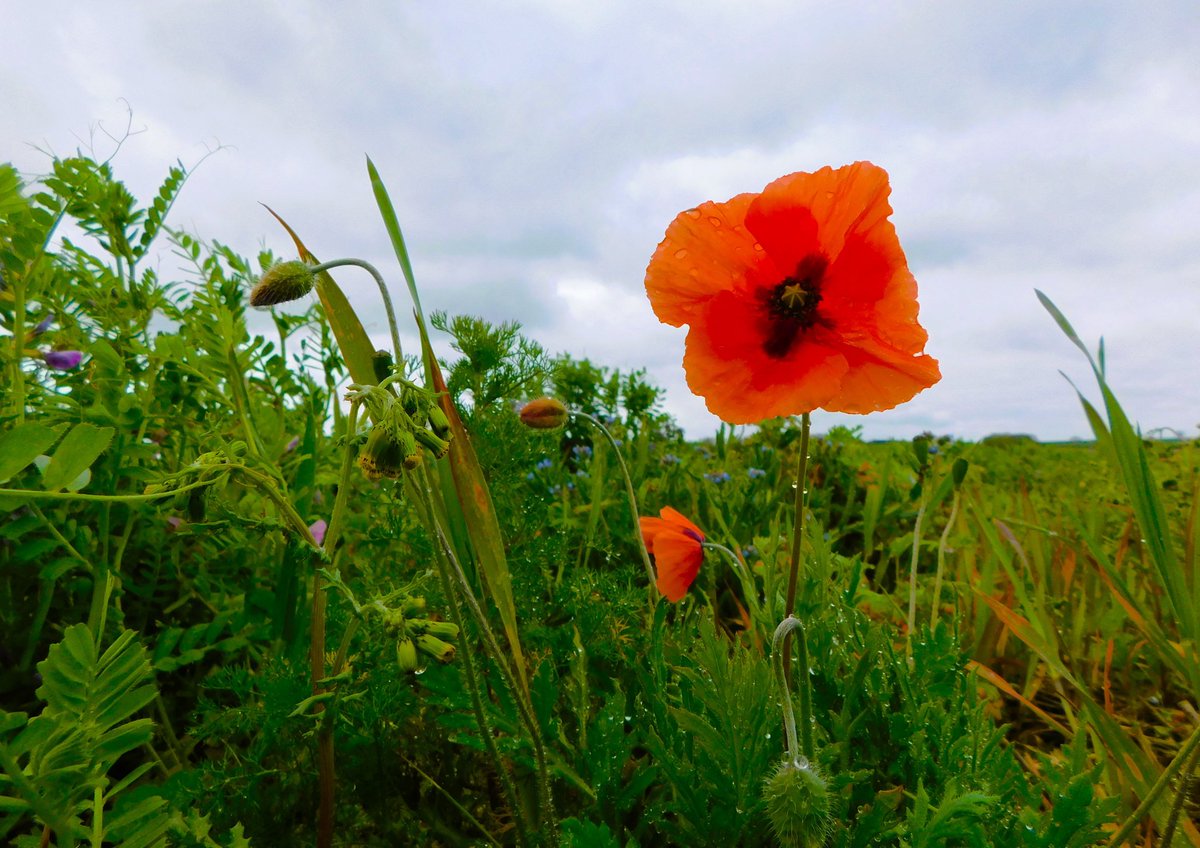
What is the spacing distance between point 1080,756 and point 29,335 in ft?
7.00

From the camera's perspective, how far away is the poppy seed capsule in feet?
4.76

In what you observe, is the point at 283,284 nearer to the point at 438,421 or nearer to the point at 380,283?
the point at 380,283

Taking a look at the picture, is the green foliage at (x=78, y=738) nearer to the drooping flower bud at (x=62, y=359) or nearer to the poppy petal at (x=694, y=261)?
the poppy petal at (x=694, y=261)

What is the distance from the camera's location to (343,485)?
3.56 ft

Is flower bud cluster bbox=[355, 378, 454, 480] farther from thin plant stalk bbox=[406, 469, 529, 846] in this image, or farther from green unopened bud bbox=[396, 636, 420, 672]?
green unopened bud bbox=[396, 636, 420, 672]

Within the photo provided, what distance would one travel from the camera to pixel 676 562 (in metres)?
1.35

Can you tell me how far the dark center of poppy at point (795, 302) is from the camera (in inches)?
47.9

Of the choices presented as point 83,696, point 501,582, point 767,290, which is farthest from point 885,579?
point 83,696

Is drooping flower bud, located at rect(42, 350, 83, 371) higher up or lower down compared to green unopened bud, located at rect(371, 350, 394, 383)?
higher up

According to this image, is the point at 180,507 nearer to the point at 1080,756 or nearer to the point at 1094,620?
the point at 1080,756

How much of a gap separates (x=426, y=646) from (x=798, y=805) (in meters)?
0.46

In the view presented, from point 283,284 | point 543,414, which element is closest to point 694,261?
point 543,414

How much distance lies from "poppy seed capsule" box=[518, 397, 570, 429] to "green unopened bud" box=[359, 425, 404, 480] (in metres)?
0.55

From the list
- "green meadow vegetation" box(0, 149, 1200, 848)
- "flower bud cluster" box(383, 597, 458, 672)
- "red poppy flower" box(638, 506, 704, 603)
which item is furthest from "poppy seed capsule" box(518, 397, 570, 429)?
"flower bud cluster" box(383, 597, 458, 672)
